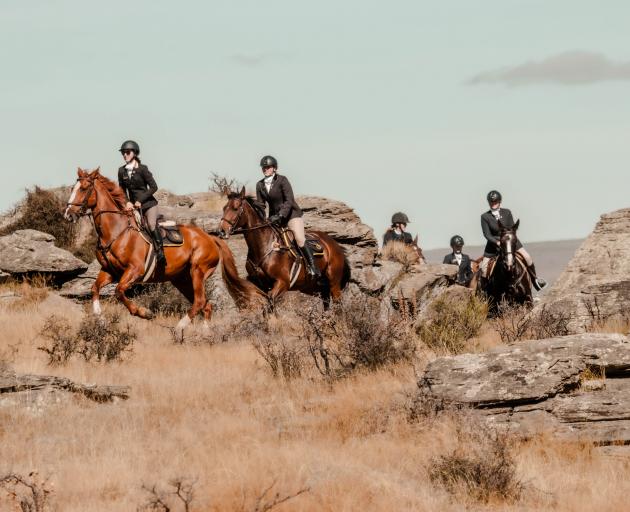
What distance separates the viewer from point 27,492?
9.49 m

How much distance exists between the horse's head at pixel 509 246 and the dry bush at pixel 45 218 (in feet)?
44.1

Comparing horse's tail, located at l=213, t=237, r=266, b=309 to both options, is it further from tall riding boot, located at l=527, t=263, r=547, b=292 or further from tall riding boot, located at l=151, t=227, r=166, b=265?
tall riding boot, located at l=527, t=263, r=547, b=292

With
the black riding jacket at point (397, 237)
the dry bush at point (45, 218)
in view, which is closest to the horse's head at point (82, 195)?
the dry bush at point (45, 218)

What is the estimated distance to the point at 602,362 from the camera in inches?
445

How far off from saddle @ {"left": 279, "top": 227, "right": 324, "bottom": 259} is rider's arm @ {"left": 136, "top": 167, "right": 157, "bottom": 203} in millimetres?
2622

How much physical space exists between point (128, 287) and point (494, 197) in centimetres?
698

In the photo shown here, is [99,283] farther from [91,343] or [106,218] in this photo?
[91,343]

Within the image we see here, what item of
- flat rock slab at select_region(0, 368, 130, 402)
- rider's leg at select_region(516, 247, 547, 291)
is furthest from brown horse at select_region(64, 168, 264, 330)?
flat rock slab at select_region(0, 368, 130, 402)

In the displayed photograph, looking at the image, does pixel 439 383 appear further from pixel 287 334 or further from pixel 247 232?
pixel 247 232

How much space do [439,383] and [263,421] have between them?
6.61 ft

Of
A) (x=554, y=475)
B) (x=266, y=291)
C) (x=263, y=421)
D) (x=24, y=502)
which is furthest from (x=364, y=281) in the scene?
(x=24, y=502)

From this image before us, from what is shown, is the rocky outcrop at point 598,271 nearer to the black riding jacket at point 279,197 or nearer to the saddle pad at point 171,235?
the black riding jacket at point 279,197

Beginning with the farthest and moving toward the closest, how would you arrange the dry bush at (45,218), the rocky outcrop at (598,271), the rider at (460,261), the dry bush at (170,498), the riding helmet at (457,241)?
1. the riding helmet at (457,241)
2. the dry bush at (45,218)
3. the rider at (460,261)
4. the rocky outcrop at (598,271)
5. the dry bush at (170,498)

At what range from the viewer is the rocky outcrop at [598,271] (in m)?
16.2
